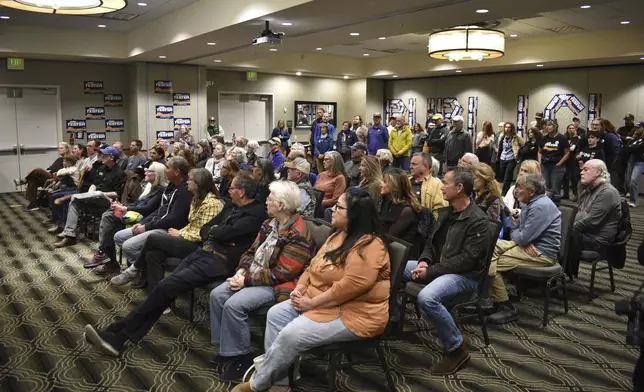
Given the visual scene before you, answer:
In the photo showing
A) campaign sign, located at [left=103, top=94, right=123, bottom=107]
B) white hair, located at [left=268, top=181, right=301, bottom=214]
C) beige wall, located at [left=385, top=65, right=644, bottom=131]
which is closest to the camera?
white hair, located at [left=268, top=181, right=301, bottom=214]

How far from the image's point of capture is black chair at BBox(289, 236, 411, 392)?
2.88 m

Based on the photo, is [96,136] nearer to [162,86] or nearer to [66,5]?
[162,86]

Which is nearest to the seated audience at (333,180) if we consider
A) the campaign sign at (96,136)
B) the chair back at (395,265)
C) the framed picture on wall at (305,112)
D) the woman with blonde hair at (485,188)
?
the woman with blonde hair at (485,188)

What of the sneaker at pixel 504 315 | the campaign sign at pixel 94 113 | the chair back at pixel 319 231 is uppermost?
the campaign sign at pixel 94 113

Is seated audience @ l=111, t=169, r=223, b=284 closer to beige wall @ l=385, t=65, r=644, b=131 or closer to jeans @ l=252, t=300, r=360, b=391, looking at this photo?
jeans @ l=252, t=300, r=360, b=391

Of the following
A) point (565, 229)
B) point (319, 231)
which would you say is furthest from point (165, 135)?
point (565, 229)

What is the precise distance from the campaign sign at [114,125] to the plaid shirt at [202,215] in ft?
32.6

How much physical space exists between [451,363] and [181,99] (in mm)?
11318

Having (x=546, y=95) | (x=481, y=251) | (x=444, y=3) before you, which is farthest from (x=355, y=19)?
(x=546, y=95)

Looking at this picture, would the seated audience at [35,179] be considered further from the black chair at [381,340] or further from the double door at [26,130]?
the black chair at [381,340]

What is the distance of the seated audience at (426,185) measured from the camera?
Result: 4764 mm

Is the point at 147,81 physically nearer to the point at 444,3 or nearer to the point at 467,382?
the point at 444,3

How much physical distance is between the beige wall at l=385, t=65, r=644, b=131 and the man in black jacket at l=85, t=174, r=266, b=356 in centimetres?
1154

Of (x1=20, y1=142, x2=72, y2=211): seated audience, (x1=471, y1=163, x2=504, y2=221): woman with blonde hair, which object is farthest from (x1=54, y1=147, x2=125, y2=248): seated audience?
(x1=471, y1=163, x2=504, y2=221): woman with blonde hair
